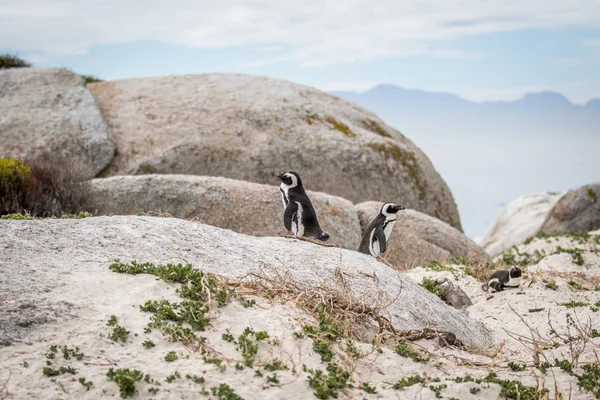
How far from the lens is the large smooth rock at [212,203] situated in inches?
666

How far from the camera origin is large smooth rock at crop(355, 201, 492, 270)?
17.5 metres

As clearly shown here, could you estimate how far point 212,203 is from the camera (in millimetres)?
17047

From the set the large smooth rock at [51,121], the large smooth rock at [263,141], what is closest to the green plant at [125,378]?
the large smooth rock at [51,121]

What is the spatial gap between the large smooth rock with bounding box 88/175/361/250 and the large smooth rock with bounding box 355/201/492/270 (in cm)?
96

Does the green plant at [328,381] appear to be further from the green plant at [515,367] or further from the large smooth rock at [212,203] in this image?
the large smooth rock at [212,203]

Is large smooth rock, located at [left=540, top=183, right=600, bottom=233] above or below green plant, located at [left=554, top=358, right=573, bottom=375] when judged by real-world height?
below

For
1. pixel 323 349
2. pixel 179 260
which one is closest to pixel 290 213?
pixel 179 260

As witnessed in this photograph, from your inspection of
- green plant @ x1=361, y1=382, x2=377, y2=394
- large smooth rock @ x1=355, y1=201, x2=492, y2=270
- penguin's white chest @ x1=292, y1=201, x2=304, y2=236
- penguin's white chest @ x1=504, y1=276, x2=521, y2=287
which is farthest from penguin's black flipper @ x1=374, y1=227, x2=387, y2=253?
green plant @ x1=361, y1=382, x2=377, y2=394

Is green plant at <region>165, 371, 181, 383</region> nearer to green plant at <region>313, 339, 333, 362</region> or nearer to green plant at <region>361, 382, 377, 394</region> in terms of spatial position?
green plant at <region>313, 339, 333, 362</region>

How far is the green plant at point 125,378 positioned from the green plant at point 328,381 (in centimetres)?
147

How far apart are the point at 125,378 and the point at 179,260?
108 inches

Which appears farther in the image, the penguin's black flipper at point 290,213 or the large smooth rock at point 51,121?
the large smooth rock at point 51,121

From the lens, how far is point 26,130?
842 inches

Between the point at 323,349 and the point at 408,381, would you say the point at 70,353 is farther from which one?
the point at 408,381
